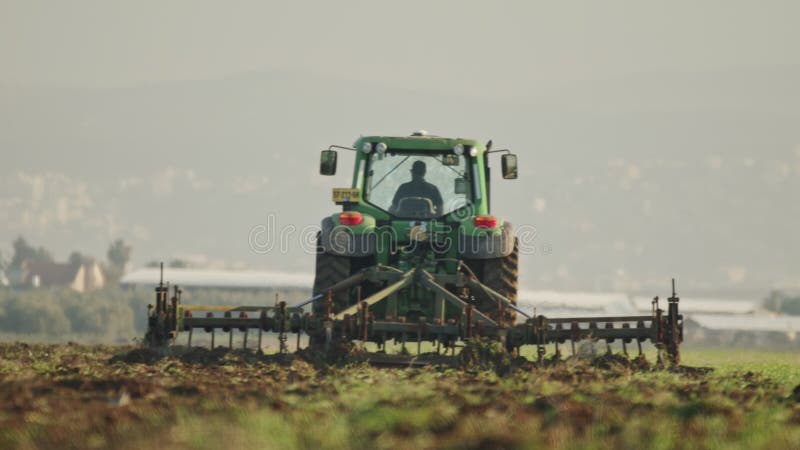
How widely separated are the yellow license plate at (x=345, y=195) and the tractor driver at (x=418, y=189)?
609mm

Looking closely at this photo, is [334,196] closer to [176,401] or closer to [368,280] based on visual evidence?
[368,280]

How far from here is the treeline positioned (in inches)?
A: 3565

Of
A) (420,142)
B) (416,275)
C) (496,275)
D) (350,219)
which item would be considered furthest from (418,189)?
(416,275)

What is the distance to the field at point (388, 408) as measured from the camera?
805 cm

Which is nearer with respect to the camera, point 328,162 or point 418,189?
point 328,162

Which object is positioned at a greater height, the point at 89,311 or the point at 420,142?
the point at 89,311

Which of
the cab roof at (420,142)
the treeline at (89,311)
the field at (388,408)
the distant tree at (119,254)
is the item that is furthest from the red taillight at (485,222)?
the distant tree at (119,254)

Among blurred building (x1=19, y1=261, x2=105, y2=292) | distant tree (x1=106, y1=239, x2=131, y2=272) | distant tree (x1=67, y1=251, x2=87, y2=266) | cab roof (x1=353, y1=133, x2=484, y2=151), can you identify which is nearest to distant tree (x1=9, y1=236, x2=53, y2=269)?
distant tree (x1=106, y1=239, x2=131, y2=272)

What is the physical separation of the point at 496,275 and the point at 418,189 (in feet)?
5.28

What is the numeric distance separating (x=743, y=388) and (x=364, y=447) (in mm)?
5048

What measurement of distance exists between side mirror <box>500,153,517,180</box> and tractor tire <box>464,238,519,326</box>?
90 cm

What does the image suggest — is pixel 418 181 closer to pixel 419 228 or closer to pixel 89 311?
pixel 419 228

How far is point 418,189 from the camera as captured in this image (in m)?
18.8

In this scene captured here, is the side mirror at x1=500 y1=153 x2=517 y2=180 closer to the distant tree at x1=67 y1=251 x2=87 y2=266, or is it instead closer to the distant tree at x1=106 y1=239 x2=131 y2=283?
the distant tree at x1=67 y1=251 x2=87 y2=266
